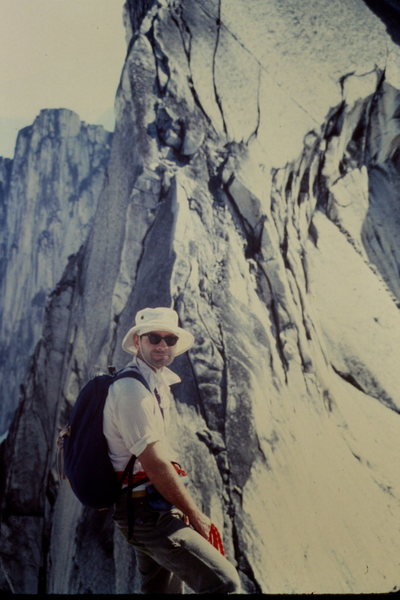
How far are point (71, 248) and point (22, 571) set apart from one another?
18.6 m

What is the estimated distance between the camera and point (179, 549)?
1.94 metres

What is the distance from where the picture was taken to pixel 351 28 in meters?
5.87

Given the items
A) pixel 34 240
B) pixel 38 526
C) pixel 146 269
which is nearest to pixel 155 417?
pixel 146 269

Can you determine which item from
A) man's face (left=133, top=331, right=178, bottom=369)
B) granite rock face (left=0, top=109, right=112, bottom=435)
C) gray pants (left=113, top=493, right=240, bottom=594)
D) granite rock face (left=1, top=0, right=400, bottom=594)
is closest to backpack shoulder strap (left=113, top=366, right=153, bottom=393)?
man's face (left=133, top=331, right=178, bottom=369)

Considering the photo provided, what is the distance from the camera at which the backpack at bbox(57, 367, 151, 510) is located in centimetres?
200

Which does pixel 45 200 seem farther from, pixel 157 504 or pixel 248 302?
pixel 157 504

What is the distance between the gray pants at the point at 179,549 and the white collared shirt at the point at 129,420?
0.69ft

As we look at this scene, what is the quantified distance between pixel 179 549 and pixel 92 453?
0.54 metres

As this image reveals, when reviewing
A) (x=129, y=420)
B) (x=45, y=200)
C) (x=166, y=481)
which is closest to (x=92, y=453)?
(x=129, y=420)

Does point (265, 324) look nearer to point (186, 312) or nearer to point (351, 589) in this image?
point (186, 312)

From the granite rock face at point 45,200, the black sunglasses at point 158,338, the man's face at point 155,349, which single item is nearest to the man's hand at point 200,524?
the man's face at point 155,349

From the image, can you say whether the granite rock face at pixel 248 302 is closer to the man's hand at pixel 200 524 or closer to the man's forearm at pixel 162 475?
the man's hand at pixel 200 524

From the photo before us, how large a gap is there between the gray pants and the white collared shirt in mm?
211

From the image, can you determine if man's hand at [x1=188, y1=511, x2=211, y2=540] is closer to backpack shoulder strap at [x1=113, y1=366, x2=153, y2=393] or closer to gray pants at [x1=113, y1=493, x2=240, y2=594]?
gray pants at [x1=113, y1=493, x2=240, y2=594]
